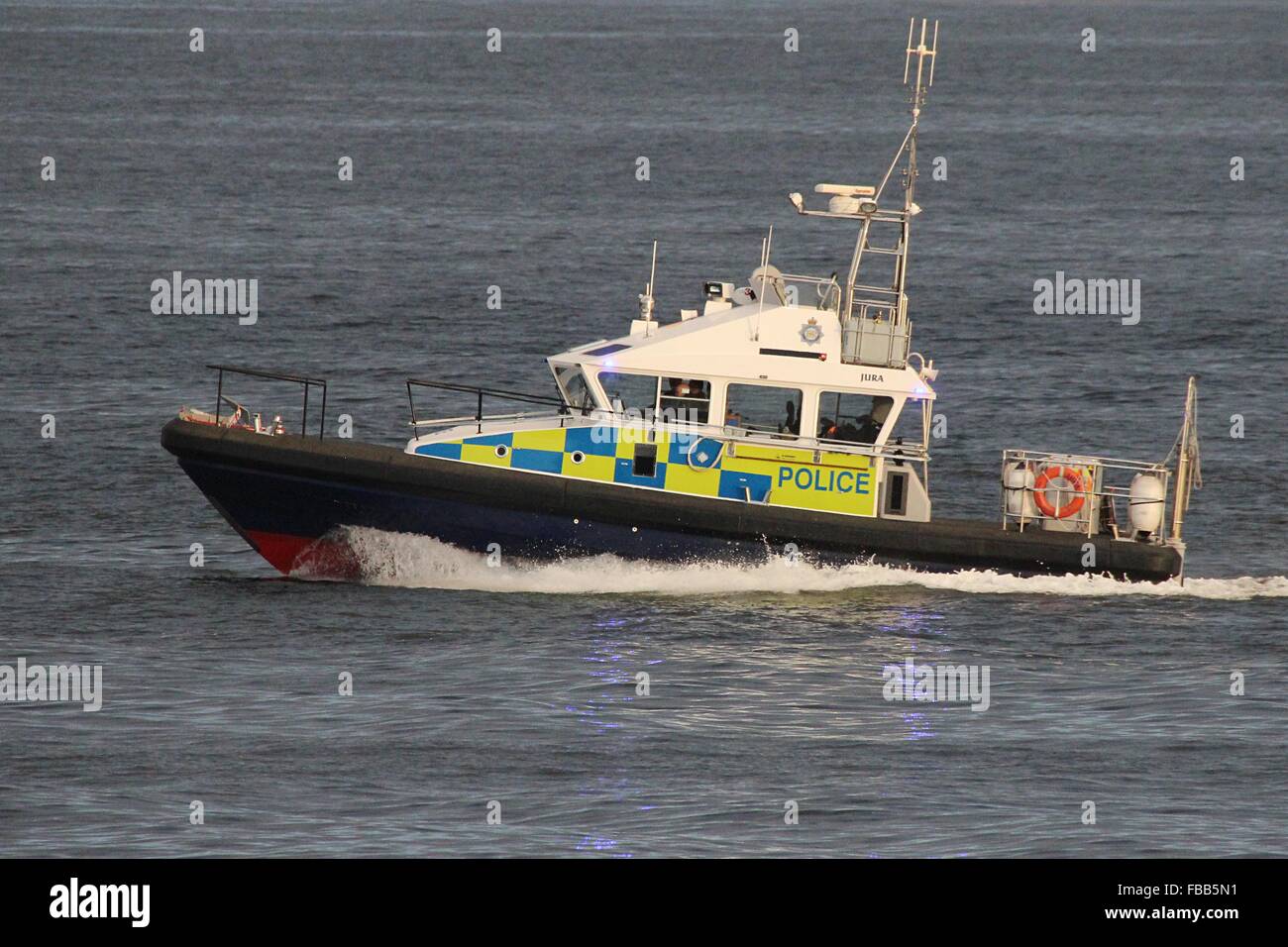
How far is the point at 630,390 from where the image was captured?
22281 mm

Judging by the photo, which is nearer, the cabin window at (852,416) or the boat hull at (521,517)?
the boat hull at (521,517)

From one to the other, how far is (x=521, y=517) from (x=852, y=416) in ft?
11.8

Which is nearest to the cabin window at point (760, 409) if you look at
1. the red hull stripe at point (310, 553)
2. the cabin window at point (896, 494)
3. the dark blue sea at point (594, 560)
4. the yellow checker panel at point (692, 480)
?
the yellow checker panel at point (692, 480)

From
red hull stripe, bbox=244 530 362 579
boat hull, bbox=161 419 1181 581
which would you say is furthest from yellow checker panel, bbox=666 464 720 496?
red hull stripe, bbox=244 530 362 579

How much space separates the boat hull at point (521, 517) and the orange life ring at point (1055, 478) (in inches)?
15.2

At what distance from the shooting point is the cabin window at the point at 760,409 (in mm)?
22281

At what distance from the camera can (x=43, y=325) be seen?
1512 inches

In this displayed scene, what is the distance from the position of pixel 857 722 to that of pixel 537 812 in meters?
3.65

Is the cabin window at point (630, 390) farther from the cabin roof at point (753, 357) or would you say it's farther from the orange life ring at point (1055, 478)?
the orange life ring at point (1055, 478)

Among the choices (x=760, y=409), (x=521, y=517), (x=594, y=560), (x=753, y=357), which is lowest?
(x=594, y=560)

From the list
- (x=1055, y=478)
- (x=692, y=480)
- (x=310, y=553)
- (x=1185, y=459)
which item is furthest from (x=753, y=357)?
(x=310, y=553)

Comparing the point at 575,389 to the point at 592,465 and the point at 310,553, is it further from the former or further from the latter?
the point at 310,553

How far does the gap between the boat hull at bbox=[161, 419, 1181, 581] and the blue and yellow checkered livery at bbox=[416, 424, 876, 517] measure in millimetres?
181
